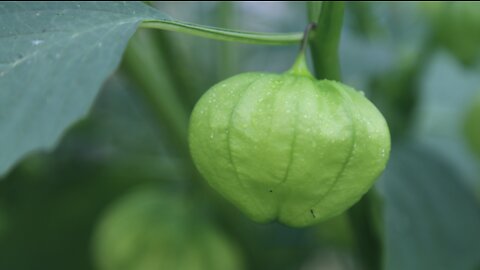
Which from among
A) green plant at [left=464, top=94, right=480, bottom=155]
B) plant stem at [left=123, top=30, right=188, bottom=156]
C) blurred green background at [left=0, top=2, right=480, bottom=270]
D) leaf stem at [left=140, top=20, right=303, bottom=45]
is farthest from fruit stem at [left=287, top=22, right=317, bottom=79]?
green plant at [left=464, top=94, right=480, bottom=155]

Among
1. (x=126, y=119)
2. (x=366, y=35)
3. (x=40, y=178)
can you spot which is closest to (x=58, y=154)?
(x=40, y=178)

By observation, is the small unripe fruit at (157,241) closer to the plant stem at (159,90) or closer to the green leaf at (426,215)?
the plant stem at (159,90)

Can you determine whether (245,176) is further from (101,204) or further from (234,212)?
(101,204)

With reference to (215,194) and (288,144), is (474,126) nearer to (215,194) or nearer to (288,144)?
(215,194)

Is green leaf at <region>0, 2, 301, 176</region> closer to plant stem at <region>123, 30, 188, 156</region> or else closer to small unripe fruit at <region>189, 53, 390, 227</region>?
small unripe fruit at <region>189, 53, 390, 227</region>

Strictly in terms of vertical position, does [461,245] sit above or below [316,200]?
below
